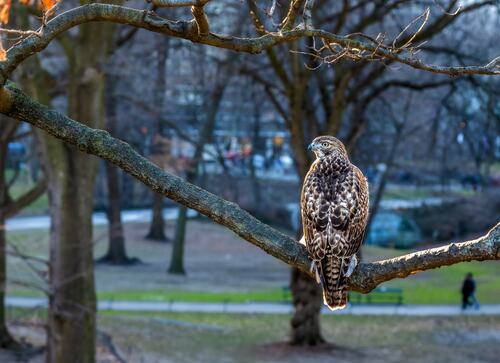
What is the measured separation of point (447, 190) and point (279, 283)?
20.5 metres

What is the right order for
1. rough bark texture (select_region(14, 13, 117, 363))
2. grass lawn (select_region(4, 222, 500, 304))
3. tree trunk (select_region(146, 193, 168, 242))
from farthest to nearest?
tree trunk (select_region(146, 193, 168, 242))
grass lawn (select_region(4, 222, 500, 304))
rough bark texture (select_region(14, 13, 117, 363))

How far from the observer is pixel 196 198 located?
5.37 metres

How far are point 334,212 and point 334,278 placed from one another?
0.51m

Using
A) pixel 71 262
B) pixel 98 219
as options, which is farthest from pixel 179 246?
pixel 71 262

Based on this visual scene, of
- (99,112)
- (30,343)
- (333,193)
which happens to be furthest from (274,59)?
(333,193)

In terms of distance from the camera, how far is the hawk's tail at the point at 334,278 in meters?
5.94

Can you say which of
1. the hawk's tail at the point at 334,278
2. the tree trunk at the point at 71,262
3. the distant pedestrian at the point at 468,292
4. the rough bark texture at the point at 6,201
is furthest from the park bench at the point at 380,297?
the hawk's tail at the point at 334,278

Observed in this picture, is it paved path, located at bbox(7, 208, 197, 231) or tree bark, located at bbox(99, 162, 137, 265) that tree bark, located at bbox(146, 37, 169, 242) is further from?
paved path, located at bbox(7, 208, 197, 231)

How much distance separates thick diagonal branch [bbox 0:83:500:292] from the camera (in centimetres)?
518

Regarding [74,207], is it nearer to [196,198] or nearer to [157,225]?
[196,198]

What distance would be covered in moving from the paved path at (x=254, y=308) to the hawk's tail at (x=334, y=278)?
20203 mm

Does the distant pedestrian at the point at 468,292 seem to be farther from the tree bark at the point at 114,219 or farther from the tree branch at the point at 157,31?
the tree branch at the point at 157,31

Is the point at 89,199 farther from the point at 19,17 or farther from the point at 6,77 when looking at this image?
the point at 6,77

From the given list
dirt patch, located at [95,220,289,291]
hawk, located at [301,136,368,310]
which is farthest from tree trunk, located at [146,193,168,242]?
hawk, located at [301,136,368,310]
